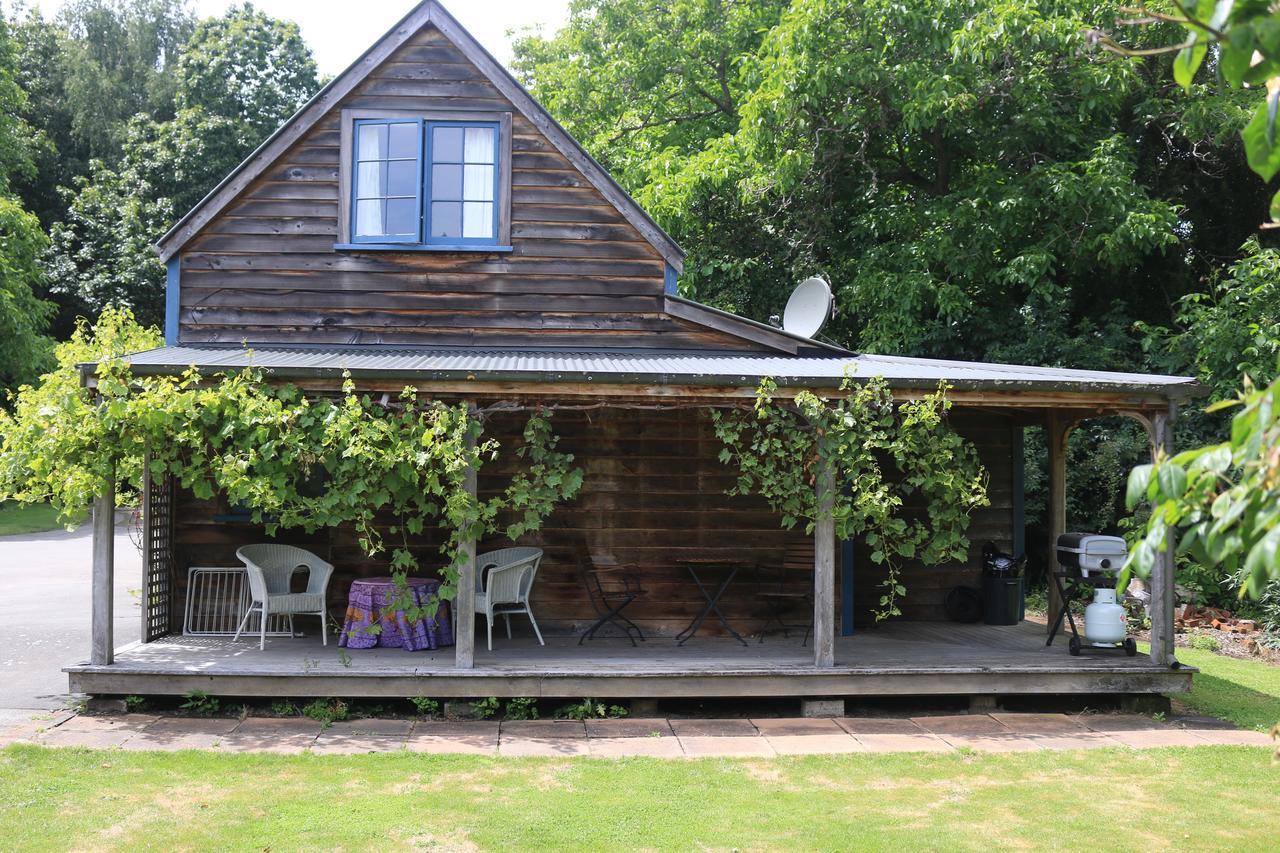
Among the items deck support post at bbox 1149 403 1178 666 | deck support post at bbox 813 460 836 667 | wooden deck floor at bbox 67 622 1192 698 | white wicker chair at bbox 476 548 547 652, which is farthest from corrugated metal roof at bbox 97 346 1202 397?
wooden deck floor at bbox 67 622 1192 698

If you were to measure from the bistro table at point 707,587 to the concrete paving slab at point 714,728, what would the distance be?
1.07 metres

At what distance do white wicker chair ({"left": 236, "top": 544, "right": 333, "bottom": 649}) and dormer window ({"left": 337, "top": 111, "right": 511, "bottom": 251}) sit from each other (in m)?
2.85

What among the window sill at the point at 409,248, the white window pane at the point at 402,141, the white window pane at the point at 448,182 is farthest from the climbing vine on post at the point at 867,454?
the white window pane at the point at 402,141

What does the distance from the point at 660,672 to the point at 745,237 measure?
1169 centimetres

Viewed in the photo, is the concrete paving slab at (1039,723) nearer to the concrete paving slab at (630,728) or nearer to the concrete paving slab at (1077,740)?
the concrete paving slab at (1077,740)

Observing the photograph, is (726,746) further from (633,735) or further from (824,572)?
(824,572)

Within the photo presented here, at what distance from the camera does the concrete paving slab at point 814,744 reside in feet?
23.4

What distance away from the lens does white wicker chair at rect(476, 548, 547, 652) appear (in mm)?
8633

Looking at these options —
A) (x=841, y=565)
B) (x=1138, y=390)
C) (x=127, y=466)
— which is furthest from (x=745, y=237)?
(x=127, y=466)

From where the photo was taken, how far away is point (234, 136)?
3102 centimetres

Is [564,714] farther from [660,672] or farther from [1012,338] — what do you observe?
[1012,338]

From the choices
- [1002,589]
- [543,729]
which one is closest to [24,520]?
[543,729]

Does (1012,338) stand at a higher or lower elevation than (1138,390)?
higher

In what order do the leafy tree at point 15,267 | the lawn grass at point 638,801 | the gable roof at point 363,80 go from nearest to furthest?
the lawn grass at point 638,801 < the gable roof at point 363,80 < the leafy tree at point 15,267
